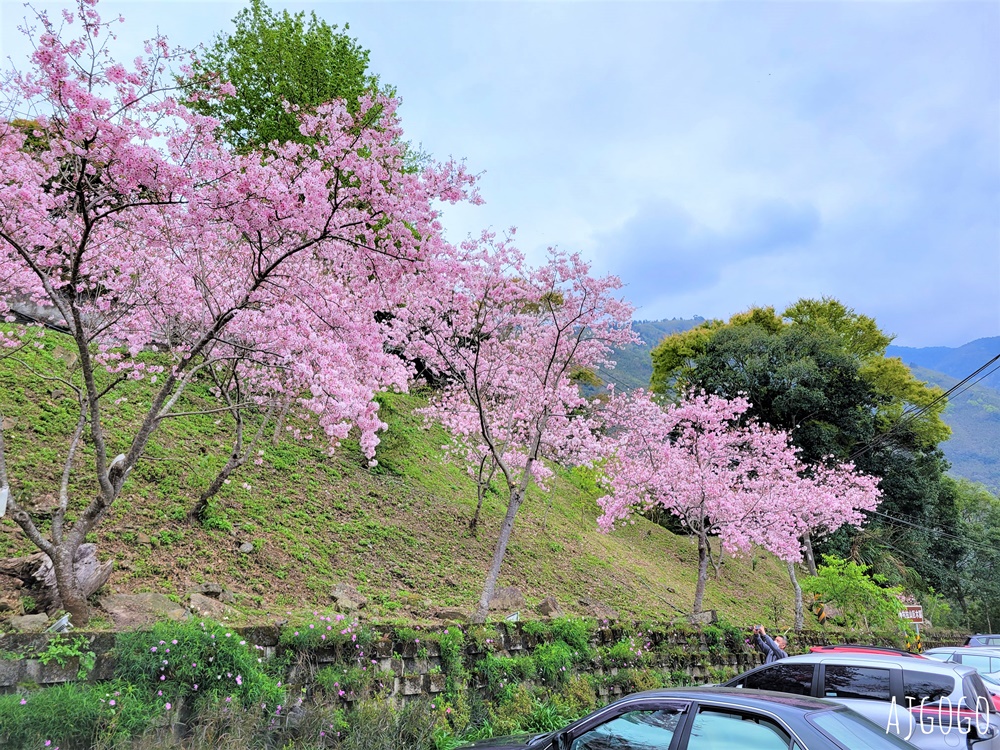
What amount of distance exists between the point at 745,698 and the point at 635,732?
0.74 m

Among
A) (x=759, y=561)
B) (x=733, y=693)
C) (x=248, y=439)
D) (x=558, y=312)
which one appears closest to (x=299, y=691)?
(x=733, y=693)

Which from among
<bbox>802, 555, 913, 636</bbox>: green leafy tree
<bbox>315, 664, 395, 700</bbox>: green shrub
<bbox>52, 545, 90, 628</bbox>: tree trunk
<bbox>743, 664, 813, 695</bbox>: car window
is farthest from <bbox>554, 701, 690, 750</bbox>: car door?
<bbox>802, 555, 913, 636</bbox>: green leafy tree

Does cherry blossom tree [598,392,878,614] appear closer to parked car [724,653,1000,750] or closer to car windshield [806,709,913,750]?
parked car [724,653,1000,750]

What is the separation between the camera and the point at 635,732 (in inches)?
148

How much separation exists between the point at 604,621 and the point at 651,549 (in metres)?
14.5

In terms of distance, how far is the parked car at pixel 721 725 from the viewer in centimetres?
327

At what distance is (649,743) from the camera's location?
364 centimetres

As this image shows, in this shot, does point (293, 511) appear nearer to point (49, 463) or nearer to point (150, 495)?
point (150, 495)

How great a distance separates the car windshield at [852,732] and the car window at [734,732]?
0.23 meters

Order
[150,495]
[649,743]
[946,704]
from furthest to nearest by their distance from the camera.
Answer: [150,495] < [946,704] < [649,743]

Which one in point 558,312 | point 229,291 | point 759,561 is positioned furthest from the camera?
point 759,561

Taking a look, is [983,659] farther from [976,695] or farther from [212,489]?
[212,489]

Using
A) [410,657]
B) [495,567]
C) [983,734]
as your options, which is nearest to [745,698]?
[983,734]

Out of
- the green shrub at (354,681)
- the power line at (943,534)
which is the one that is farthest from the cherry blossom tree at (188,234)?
the power line at (943,534)
